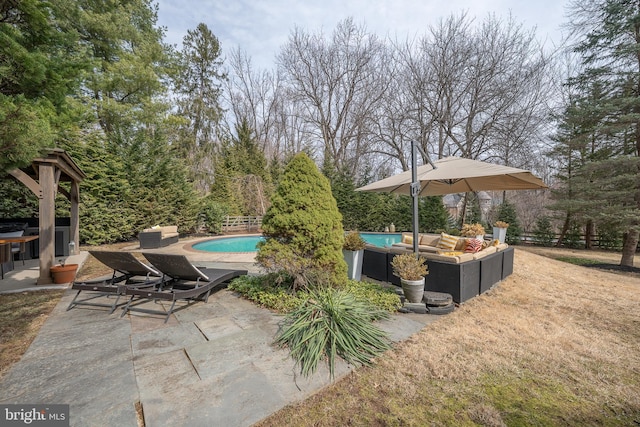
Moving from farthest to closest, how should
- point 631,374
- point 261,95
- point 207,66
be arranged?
1. point 261,95
2. point 207,66
3. point 631,374

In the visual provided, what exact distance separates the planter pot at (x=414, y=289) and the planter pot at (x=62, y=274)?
6.17 meters

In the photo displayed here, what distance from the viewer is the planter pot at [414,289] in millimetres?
3893

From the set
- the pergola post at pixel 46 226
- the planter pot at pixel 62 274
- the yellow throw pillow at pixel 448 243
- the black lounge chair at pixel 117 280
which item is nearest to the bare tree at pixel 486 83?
the yellow throw pillow at pixel 448 243

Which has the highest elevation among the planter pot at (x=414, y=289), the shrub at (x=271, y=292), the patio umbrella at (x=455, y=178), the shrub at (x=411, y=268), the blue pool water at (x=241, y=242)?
the patio umbrella at (x=455, y=178)

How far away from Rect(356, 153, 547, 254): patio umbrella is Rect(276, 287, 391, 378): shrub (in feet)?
6.19

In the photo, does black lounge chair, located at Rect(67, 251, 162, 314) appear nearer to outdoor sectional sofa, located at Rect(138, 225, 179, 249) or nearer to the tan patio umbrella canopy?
the tan patio umbrella canopy

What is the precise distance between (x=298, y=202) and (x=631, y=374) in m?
3.89

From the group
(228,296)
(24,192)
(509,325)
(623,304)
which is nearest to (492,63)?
(623,304)

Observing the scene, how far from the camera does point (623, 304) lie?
4508 millimetres

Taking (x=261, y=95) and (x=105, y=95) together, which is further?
(x=261, y=95)

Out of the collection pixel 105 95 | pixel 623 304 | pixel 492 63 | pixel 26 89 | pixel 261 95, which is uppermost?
pixel 261 95

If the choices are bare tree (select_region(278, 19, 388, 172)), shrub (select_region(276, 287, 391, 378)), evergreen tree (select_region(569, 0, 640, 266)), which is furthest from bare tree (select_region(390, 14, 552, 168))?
shrub (select_region(276, 287, 391, 378))

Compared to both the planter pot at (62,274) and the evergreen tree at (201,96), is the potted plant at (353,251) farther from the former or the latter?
the evergreen tree at (201,96)

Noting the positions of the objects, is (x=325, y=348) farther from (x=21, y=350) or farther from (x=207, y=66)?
(x=207, y=66)
